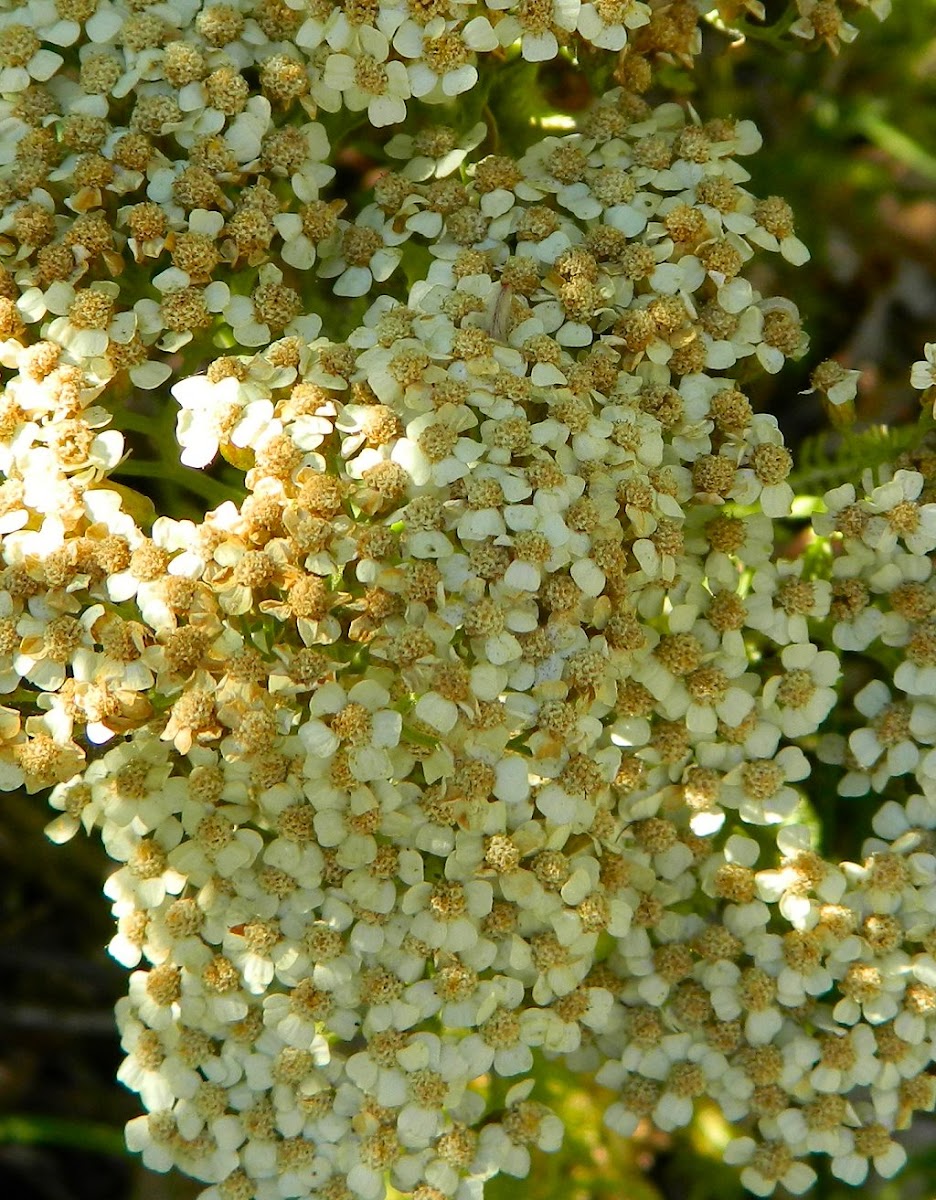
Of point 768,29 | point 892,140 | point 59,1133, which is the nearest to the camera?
point 768,29

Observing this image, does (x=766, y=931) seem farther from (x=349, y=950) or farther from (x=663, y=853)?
(x=349, y=950)

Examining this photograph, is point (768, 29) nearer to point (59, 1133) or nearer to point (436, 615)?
point (436, 615)

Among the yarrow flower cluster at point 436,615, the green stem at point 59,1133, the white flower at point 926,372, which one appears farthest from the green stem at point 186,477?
the green stem at point 59,1133

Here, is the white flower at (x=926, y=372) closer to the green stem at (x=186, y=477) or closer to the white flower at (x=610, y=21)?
the white flower at (x=610, y=21)

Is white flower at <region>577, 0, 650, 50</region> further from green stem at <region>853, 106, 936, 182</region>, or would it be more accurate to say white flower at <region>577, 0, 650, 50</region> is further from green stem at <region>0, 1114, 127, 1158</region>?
green stem at <region>0, 1114, 127, 1158</region>

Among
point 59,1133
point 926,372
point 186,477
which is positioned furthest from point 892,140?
point 59,1133

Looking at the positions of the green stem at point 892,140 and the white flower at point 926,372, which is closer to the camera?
the white flower at point 926,372

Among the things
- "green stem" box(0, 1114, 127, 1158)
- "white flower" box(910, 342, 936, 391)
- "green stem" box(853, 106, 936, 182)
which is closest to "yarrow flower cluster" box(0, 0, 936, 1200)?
"white flower" box(910, 342, 936, 391)

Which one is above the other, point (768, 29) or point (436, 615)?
point (768, 29)

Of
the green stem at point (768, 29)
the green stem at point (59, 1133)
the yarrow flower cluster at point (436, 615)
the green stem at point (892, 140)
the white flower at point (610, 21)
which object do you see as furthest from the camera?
the green stem at point (892, 140)
